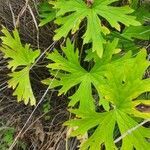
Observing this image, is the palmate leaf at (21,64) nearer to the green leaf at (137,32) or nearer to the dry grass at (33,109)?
the dry grass at (33,109)

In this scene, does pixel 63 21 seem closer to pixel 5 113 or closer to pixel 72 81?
pixel 72 81

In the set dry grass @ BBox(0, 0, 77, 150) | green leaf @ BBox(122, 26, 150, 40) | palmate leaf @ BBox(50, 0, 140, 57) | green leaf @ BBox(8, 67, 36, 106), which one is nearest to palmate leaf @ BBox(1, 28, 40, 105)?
green leaf @ BBox(8, 67, 36, 106)

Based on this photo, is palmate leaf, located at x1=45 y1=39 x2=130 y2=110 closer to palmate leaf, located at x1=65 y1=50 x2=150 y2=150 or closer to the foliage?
the foliage

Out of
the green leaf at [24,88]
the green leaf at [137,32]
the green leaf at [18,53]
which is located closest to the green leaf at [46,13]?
the green leaf at [18,53]

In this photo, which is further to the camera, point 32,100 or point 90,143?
point 32,100

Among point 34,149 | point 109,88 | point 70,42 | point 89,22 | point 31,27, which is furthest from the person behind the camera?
point 31,27

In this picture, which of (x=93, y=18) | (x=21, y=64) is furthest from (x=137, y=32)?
(x=21, y=64)

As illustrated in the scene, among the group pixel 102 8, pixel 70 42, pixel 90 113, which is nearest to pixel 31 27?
pixel 70 42

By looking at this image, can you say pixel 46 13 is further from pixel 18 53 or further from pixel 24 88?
pixel 24 88
